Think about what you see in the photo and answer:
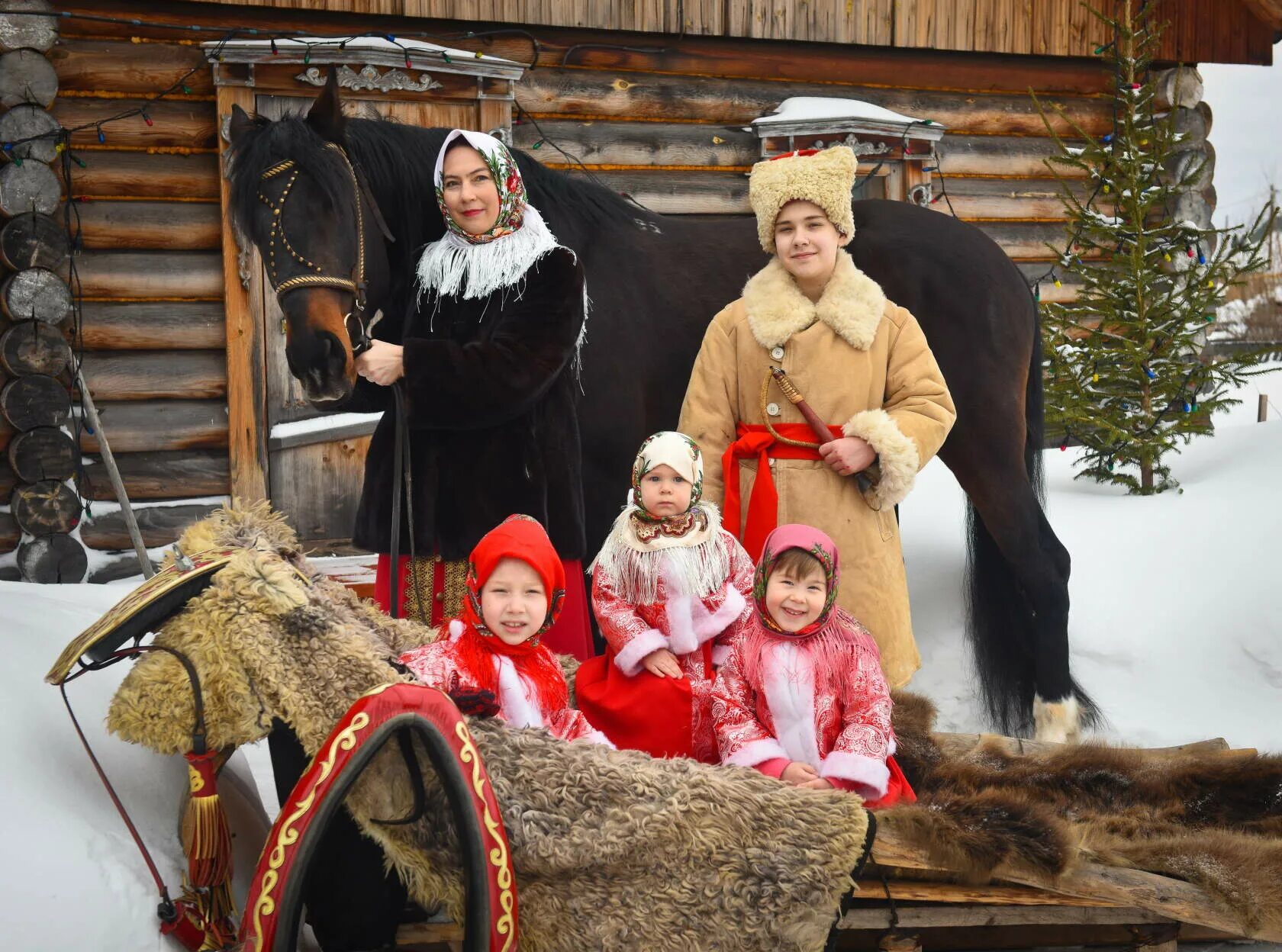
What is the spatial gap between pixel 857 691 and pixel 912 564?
106 inches

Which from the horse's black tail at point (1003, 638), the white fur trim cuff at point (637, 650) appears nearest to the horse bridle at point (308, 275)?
the white fur trim cuff at point (637, 650)

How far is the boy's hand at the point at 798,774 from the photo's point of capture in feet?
6.89

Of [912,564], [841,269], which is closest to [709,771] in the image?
[841,269]

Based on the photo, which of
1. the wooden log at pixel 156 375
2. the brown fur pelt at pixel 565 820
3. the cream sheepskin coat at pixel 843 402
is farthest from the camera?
the wooden log at pixel 156 375

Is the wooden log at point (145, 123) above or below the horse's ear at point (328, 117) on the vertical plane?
above

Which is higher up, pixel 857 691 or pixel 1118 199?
pixel 1118 199

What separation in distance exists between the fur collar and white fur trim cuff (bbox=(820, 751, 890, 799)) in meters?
1.08

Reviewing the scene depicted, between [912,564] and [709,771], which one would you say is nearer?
[709,771]

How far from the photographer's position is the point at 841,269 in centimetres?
282

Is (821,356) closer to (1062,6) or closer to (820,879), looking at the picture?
(820,879)

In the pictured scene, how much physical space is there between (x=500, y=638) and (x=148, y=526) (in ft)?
12.9

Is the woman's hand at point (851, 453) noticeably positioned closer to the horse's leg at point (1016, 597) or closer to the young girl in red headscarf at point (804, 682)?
the young girl in red headscarf at point (804, 682)

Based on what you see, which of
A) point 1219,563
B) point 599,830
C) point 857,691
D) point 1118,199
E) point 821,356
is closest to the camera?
point 599,830

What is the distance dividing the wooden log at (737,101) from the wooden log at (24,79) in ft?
7.28
